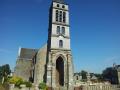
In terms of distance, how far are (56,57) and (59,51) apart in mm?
1619

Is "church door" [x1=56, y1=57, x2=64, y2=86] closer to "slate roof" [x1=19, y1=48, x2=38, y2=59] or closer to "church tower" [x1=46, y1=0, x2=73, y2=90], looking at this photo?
"church tower" [x1=46, y1=0, x2=73, y2=90]

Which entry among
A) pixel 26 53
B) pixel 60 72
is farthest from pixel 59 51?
pixel 26 53

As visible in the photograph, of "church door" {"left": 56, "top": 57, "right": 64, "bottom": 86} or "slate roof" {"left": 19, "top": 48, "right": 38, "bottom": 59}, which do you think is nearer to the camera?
"church door" {"left": 56, "top": 57, "right": 64, "bottom": 86}

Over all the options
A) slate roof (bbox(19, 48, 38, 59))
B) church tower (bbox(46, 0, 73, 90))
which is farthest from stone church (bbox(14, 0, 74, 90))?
slate roof (bbox(19, 48, 38, 59))

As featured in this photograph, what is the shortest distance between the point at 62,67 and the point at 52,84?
545 centimetres

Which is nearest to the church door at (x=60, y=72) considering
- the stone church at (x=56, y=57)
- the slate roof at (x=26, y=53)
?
the stone church at (x=56, y=57)

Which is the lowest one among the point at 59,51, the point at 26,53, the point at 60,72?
the point at 60,72

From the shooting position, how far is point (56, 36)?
36.6 metres

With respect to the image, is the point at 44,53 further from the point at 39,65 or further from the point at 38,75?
the point at 38,75

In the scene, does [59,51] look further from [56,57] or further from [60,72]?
[60,72]

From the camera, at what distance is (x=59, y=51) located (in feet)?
118

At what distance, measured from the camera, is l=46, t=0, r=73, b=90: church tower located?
→ 3394cm

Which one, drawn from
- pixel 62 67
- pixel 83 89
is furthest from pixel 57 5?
pixel 83 89

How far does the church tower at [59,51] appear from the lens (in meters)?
33.9
